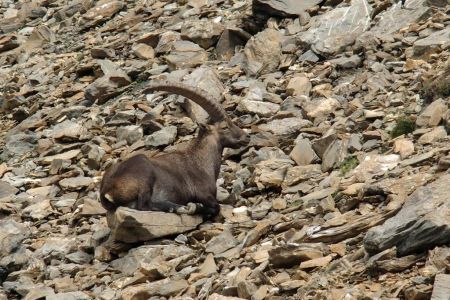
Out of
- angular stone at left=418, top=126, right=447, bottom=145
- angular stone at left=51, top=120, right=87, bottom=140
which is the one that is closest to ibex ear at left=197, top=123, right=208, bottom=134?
angular stone at left=418, top=126, right=447, bottom=145

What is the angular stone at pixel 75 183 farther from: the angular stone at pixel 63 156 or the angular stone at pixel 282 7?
the angular stone at pixel 282 7

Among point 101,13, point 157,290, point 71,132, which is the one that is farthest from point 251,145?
point 101,13

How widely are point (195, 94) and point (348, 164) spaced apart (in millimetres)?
2279

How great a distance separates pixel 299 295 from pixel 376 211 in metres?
1.69

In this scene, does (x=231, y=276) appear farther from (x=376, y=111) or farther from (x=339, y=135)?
(x=376, y=111)

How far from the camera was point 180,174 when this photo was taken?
11.9 m

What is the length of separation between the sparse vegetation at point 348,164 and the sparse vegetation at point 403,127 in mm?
720

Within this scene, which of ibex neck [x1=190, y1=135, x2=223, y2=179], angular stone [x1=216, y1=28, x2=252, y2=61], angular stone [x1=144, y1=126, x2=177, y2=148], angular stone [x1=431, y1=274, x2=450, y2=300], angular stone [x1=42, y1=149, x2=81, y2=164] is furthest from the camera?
angular stone [x1=216, y1=28, x2=252, y2=61]

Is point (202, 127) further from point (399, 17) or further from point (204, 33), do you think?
point (204, 33)

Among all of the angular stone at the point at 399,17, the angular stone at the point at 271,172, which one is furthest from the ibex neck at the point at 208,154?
the angular stone at the point at 399,17

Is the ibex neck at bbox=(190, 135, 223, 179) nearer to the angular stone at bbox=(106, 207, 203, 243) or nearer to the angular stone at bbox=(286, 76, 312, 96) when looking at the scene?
the angular stone at bbox=(106, 207, 203, 243)

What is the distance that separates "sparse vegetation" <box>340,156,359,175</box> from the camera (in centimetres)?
1127

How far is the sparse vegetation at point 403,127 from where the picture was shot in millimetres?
11859

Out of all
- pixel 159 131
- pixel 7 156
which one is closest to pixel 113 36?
pixel 7 156
